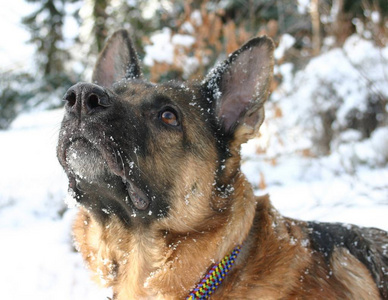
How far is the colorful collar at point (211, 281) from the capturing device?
2.23 meters

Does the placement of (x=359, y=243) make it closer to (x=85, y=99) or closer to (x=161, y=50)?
(x=85, y=99)

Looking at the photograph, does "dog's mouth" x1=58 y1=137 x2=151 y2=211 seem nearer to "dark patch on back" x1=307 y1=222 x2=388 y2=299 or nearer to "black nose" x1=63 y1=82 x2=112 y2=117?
"black nose" x1=63 y1=82 x2=112 y2=117

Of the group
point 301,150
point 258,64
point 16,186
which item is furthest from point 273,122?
point 258,64

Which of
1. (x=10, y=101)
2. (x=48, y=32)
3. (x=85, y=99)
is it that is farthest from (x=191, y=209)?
(x=48, y=32)

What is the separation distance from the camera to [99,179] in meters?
2.09

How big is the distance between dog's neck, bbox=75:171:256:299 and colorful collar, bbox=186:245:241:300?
1.6 inches

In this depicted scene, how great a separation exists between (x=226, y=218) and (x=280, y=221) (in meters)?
0.43

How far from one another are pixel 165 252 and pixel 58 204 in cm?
422

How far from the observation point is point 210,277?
2252 millimetres

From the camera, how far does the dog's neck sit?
2.32 meters

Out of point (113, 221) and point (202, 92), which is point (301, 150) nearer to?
point (202, 92)

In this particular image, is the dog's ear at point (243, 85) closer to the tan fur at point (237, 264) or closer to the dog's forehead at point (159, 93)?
the dog's forehead at point (159, 93)

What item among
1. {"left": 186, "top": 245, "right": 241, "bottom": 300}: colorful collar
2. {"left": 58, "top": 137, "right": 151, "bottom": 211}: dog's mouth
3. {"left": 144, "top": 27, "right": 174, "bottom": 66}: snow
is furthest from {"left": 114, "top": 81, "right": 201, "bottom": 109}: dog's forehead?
{"left": 144, "top": 27, "right": 174, "bottom": 66}: snow

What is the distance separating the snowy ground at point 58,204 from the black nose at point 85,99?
469mm
